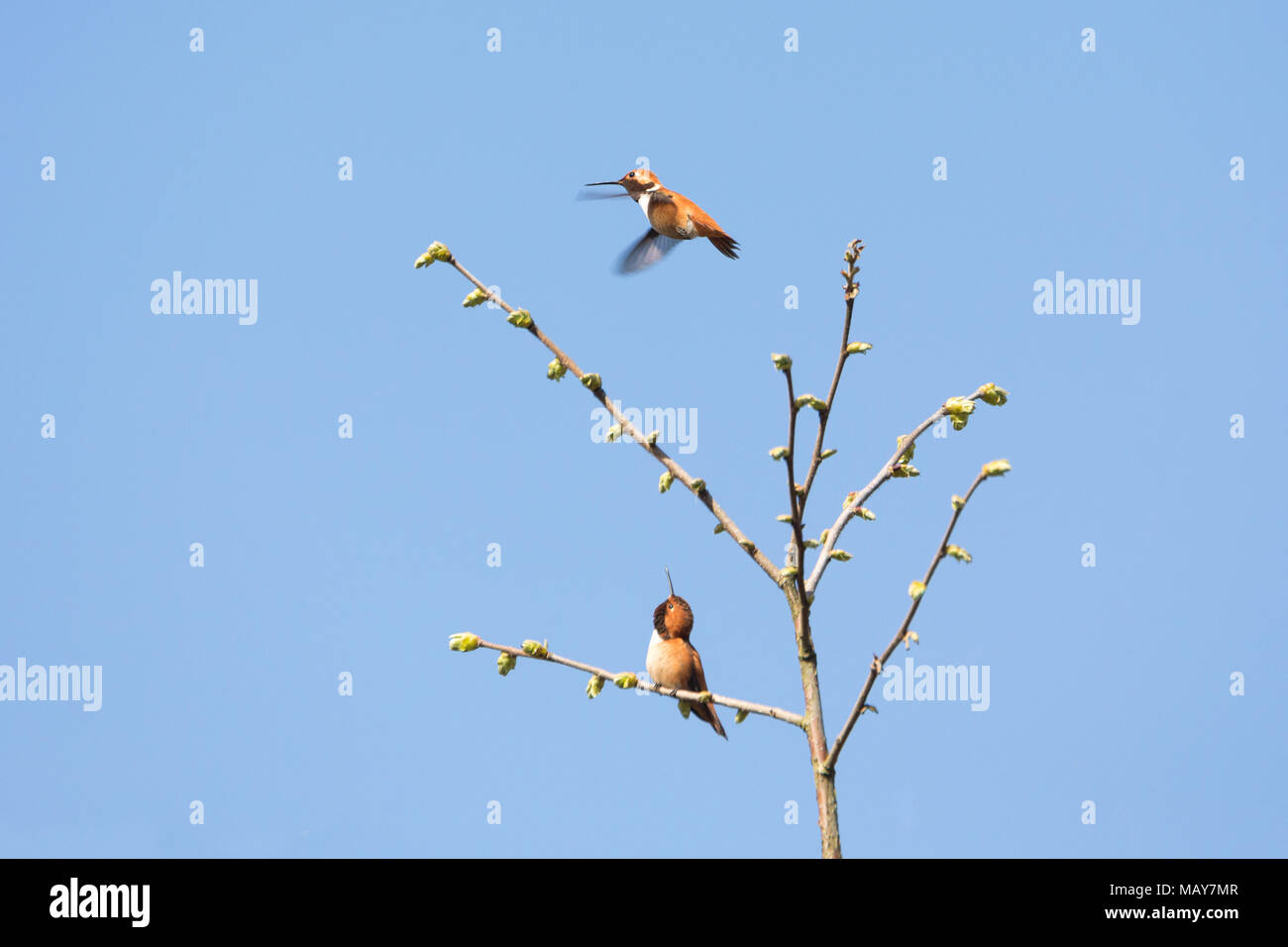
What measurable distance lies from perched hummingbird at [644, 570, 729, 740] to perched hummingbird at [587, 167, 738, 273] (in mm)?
2187

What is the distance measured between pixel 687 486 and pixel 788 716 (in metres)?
1.12

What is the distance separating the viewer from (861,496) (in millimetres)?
4988

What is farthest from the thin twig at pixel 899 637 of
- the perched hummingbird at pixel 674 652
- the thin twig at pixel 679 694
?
the perched hummingbird at pixel 674 652

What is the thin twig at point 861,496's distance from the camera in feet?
15.5

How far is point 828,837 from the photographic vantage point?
159 inches

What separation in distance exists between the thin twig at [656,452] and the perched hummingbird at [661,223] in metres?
2.17

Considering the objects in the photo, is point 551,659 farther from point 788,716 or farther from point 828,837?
point 828,837

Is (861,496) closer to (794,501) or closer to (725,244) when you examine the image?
(794,501)

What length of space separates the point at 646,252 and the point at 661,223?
0.77 ft

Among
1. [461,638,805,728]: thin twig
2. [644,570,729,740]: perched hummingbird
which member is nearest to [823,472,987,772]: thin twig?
[461,638,805,728]: thin twig

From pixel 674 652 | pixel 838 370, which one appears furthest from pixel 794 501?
pixel 674 652

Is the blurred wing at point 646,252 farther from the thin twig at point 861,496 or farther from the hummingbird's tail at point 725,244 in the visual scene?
the thin twig at point 861,496
